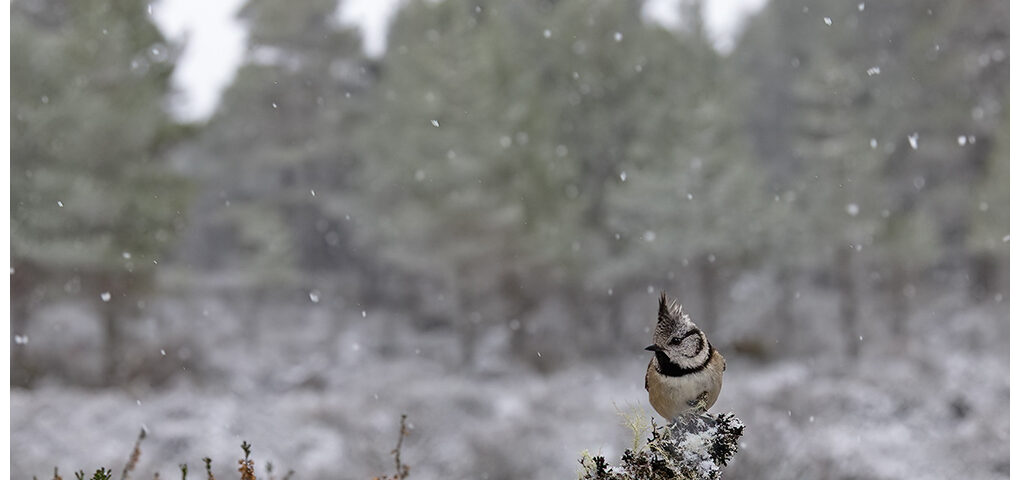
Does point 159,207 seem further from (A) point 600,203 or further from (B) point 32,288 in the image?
(A) point 600,203

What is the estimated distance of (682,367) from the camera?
5.92ft

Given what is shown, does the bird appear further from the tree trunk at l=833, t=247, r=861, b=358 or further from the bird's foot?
the tree trunk at l=833, t=247, r=861, b=358

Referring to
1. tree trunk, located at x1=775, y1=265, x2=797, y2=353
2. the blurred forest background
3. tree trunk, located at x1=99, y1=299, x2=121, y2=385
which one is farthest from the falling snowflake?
tree trunk, located at x1=99, y1=299, x2=121, y2=385

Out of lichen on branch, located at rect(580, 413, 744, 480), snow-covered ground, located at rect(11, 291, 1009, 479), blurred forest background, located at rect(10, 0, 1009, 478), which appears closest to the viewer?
lichen on branch, located at rect(580, 413, 744, 480)

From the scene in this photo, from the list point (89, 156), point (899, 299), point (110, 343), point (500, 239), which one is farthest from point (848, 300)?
point (89, 156)

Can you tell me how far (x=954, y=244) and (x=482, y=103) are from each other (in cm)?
1367

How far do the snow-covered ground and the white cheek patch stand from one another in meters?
6.42

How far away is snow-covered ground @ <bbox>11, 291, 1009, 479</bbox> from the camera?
10.2m

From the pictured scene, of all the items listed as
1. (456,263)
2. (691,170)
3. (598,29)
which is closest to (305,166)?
(456,263)

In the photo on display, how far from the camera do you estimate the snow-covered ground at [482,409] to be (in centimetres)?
1022

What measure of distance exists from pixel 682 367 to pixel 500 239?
48.9ft

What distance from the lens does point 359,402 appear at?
47.5 ft

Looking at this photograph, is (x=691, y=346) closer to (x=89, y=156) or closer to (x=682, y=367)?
(x=682, y=367)

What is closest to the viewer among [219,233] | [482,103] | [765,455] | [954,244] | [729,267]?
[765,455]
